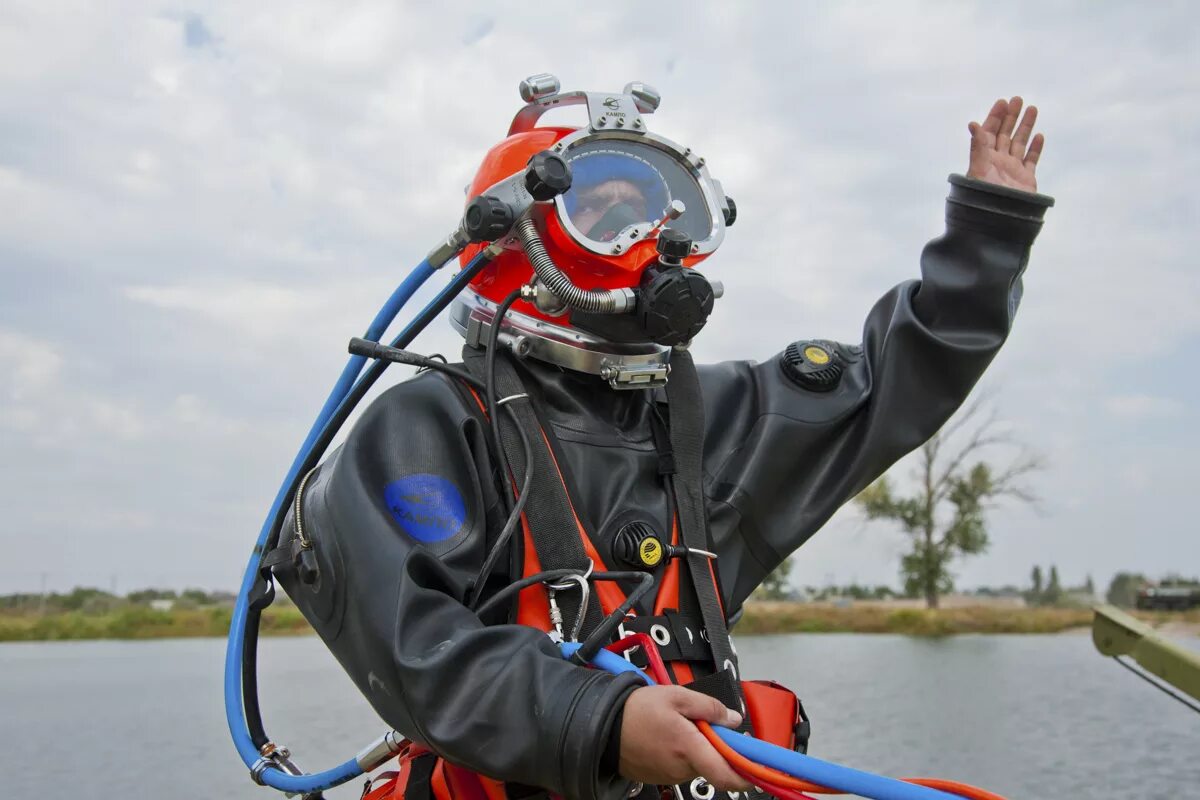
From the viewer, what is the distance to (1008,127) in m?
1.94

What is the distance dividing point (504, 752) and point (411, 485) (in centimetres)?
45

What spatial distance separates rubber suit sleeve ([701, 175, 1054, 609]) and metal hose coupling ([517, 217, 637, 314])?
0.38 meters

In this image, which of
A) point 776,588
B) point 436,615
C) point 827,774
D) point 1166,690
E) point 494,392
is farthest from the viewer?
point 776,588

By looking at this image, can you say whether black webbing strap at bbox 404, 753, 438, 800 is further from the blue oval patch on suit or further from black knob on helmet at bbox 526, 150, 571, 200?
black knob on helmet at bbox 526, 150, 571, 200

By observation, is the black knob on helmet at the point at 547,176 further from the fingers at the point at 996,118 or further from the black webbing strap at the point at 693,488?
the fingers at the point at 996,118

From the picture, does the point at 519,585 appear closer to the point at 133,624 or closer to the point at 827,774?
the point at 827,774

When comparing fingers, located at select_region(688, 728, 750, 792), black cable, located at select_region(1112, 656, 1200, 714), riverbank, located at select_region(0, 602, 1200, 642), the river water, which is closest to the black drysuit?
fingers, located at select_region(688, 728, 750, 792)

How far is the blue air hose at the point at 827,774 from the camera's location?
108 cm

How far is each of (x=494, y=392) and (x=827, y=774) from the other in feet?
2.59

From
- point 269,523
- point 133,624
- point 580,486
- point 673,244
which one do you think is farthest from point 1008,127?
point 133,624

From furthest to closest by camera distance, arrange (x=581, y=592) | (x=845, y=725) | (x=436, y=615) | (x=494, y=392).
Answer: (x=845, y=725) < (x=494, y=392) < (x=581, y=592) < (x=436, y=615)

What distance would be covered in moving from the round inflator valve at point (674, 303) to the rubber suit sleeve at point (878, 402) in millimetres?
309

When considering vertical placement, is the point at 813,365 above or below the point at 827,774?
above

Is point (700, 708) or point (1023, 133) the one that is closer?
point (700, 708)
